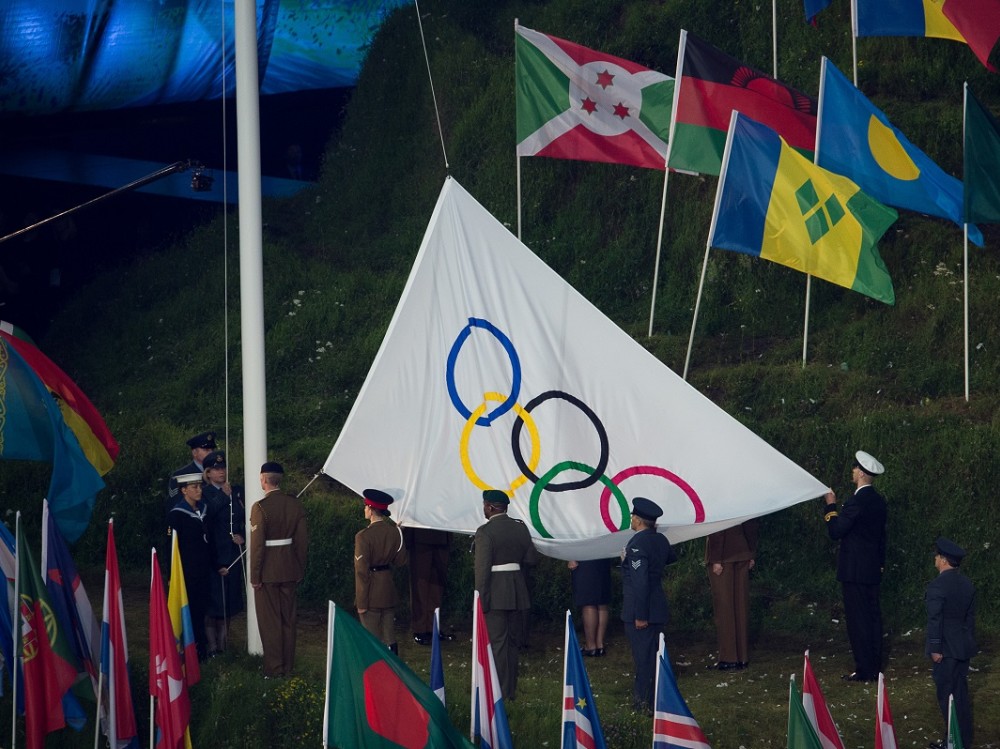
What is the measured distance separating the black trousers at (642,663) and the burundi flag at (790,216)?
392 centimetres

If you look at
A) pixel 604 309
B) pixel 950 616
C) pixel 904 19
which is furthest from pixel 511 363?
pixel 604 309

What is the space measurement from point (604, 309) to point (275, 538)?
7748 millimetres

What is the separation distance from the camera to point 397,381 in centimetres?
1230

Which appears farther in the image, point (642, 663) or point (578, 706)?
point (642, 663)

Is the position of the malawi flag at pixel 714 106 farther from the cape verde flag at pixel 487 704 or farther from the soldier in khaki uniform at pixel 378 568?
the cape verde flag at pixel 487 704

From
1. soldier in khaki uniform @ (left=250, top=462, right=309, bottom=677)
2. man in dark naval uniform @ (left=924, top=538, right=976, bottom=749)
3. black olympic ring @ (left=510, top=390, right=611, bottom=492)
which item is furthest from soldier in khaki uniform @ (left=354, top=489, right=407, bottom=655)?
man in dark naval uniform @ (left=924, top=538, right=976, bottom=749)

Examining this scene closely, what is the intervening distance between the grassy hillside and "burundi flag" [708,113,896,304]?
1.72 m

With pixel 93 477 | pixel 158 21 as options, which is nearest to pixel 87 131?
pixel 158 21

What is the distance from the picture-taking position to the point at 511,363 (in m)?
12.4

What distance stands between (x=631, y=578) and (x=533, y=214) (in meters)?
9.05

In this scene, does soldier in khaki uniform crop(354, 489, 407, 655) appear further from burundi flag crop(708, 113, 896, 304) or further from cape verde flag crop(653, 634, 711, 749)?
burundi flag crop(708, 113, 896, 304)

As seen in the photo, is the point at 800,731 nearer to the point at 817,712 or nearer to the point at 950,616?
the point at 817,712

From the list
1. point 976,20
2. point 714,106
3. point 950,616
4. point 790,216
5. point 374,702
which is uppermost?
point 976,20

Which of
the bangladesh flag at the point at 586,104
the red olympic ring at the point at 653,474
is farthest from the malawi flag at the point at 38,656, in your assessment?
the bangladesh flag at the point at 586,104
